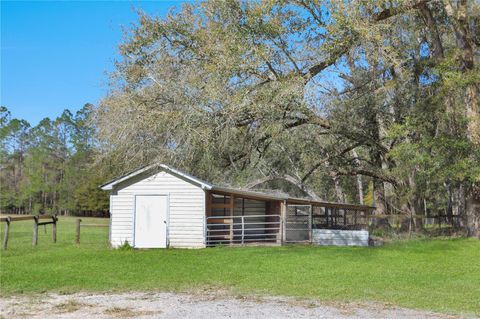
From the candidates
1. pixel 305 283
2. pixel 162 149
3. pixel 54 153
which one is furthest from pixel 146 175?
pixel 54 153

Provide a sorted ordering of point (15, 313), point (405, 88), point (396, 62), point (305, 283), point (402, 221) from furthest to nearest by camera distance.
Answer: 1. point (402, 221)
2. point (405, 88)
3. point (396, 62)
4. point (305, 283)
5. point (15, 313)

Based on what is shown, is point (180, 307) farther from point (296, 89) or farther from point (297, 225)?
point (297, 225)

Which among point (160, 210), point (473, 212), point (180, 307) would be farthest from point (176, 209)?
point (473, 212)

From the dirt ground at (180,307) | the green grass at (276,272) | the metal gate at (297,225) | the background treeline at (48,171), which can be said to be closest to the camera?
the dirt ground at (180,307)

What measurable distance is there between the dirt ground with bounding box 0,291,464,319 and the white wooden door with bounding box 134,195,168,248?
335 inches

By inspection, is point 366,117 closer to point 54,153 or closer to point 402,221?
point 402,221

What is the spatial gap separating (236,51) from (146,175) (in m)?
5.15

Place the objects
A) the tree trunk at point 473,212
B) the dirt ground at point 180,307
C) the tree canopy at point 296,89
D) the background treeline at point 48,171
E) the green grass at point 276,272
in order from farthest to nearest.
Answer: the background treeline at point 48,171, the tree trunk at point 473,212, the tree canopy at point 296,89, the green grass at point 276,272, the dirt ground at point 180,307

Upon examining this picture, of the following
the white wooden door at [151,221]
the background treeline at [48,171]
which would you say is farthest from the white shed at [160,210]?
the background treeline at [48,171]

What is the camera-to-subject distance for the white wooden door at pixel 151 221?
17.4 metres

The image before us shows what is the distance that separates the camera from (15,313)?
7.34 m

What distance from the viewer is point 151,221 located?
1755cm

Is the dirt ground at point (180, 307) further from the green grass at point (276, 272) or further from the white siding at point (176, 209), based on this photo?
the white siding at point (176, 209)

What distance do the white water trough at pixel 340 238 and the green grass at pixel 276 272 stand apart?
5.30ft
